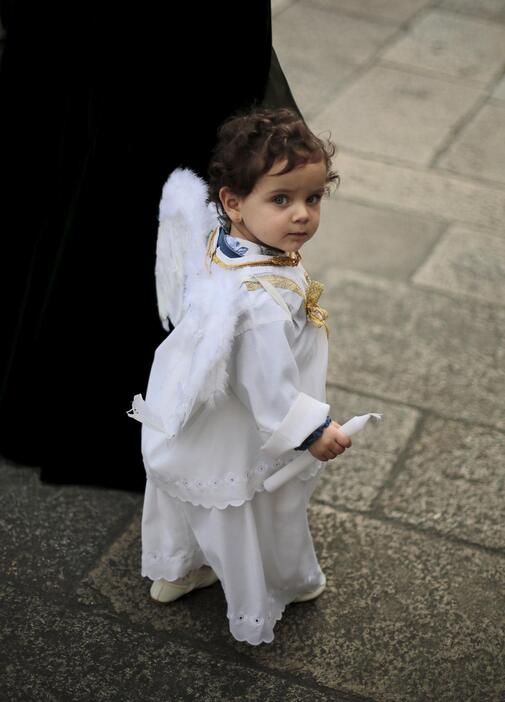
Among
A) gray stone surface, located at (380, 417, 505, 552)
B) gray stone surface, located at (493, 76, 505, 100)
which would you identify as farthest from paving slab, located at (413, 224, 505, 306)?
gray stone surface, located at (493, 76, 505, 100)

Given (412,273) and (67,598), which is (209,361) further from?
(412,273)

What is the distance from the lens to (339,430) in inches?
83.6

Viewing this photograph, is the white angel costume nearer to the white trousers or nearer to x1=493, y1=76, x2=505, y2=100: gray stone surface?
the white trousers

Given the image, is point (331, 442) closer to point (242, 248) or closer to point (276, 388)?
point (276, 388)

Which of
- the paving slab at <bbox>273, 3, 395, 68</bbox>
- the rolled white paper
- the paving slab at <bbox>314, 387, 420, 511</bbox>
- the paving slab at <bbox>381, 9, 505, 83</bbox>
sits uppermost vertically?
the rolled white paper

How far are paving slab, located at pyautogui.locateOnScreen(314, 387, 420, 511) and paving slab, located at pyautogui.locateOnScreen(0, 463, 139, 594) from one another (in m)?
0.62

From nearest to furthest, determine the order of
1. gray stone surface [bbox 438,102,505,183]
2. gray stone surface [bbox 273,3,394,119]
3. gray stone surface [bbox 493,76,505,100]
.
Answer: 1. gray stone surface [bbox 438,102,505,183]
2. gray stone surface [bbox 273,3,394,119]
3. gray stone surface [bbox 493,76,505,100]

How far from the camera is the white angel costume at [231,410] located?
6.86 feet

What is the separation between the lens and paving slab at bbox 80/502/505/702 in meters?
2.47

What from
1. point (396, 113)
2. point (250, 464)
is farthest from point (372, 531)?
point (396, 113)

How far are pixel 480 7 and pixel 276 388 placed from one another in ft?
20.7

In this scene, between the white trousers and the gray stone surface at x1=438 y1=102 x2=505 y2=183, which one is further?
the gray stone surface at x1=438 y1=102 x2=505 y2=183

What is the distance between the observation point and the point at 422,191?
5.01m

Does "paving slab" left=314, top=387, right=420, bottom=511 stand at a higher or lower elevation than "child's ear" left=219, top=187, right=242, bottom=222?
lower
